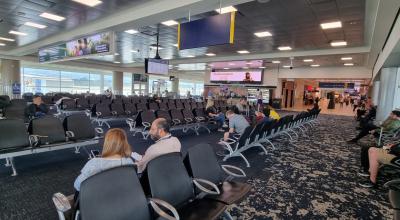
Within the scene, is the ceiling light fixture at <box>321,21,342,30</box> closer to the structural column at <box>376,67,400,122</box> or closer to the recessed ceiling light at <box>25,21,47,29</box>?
the structural column at <box>376,67,400,122</box>

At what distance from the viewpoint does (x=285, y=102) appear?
19.9 metres

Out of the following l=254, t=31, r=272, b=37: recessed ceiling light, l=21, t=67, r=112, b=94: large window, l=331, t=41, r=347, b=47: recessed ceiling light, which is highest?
l=254, t=31, r=272, b=37: recessed ceiling light

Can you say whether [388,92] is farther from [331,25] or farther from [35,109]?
[35,109]

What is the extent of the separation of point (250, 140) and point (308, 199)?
181 cm

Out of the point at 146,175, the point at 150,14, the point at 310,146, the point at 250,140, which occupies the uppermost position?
the point at 150,14

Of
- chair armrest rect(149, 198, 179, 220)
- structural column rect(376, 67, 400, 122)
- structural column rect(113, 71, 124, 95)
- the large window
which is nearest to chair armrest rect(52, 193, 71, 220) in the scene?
chair armrest rect(149, 198, 179, 220)

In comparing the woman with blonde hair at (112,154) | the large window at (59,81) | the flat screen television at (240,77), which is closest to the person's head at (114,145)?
the woman with blonde hair at (112,154)

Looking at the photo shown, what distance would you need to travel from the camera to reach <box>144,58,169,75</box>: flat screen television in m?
8.70

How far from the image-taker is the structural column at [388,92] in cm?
860

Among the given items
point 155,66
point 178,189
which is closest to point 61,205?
point 178,189

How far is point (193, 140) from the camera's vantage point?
6391mm

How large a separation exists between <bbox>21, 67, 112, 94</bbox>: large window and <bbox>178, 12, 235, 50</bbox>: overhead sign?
18.6 m

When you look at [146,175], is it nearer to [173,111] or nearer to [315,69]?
[173,111]

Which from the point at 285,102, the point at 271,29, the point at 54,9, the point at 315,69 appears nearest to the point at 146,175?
the point at 54,9
